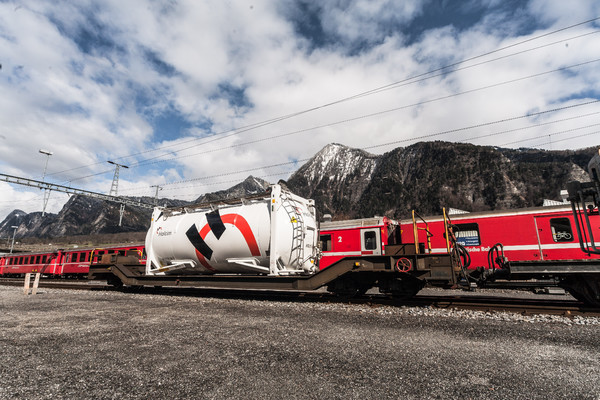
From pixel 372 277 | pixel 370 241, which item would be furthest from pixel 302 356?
pixel 370 241

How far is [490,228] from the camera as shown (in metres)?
13.2

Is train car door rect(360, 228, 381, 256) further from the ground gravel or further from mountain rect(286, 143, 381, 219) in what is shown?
mountain rect(286, 143, 381, 219)

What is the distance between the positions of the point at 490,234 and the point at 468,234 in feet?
2.89

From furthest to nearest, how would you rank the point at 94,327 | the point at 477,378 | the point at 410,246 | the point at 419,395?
the point at 410,246, the point at 94,327, the point at 477,378, the point at 419,395

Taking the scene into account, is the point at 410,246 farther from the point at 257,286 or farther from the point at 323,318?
the point at 257,286

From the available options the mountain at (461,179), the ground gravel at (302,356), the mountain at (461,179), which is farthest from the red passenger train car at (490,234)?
the mountain at (461,179)

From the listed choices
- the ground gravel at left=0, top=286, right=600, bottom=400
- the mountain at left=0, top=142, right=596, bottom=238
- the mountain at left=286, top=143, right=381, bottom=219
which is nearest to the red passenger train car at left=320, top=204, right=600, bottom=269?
the ground gravel at left=0, top=286, right=600, bottom=400

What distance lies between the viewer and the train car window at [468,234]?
13.5 m

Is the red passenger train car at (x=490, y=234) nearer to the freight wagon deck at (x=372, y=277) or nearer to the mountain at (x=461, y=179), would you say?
the freight wagon deck at (x=372, y=277)

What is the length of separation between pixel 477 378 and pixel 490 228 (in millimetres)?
11840

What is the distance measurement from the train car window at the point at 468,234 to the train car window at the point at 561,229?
2743 mm

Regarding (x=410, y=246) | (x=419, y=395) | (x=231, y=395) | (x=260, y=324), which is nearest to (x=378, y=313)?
(x=410, y=246)

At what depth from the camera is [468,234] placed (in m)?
13.7

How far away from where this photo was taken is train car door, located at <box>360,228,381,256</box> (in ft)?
46.1
